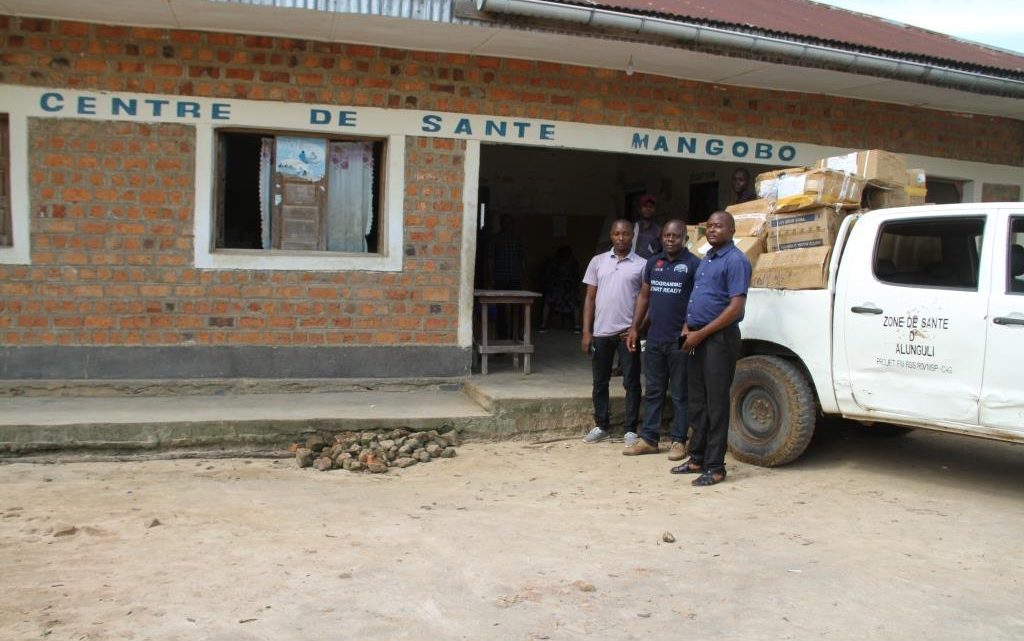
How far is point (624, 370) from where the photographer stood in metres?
6.77

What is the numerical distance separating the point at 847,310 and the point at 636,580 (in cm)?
272

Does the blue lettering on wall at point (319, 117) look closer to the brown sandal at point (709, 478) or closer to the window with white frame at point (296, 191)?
the window with white frame at point (296, 191)

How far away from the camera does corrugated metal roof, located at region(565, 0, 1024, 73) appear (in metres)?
7.24

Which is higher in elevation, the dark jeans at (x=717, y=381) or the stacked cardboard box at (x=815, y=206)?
the stacked cardboard box at (x=815, y=206)

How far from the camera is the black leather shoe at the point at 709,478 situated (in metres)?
5.71

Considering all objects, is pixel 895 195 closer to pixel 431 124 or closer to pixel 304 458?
pixel 431 124

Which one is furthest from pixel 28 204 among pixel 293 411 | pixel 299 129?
pixel 293 411

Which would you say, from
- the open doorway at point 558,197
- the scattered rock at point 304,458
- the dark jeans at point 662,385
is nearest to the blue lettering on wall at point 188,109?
the scattered rock at point 304,458

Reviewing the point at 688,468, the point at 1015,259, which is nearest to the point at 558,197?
the point at 688,468

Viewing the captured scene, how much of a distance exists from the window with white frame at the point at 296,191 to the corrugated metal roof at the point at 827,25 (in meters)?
2.44

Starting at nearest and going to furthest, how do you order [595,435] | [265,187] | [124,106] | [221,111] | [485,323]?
→ [595,435] → [124,106] → [221,111] → [265,187] → [485,323]

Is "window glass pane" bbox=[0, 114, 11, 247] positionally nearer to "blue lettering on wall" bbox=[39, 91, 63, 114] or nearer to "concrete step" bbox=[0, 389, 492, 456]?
A: "blue lettering on wall" bbox=[39, 91, 63, 114]

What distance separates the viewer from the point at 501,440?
6977 millimetres

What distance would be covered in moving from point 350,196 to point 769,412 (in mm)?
4190
